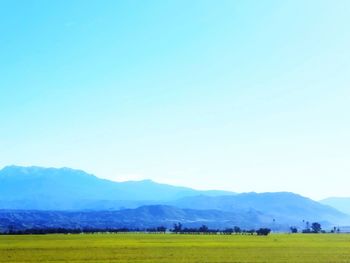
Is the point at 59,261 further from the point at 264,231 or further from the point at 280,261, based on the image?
the point at 264,231

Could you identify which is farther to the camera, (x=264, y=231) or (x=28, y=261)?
(x=264, y=231)

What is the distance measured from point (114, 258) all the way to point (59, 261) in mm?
6982

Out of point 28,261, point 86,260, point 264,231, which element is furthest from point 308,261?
point 264,231

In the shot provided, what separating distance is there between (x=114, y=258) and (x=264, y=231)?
439ft

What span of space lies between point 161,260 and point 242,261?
886 cm

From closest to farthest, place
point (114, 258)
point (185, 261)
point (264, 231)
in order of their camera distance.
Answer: point (185, 261) < point (114, 258) < point (264, 231)

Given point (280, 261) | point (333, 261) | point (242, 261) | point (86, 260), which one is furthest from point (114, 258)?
point (333, 261)

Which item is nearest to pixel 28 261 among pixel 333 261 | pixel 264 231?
pixel 333 261

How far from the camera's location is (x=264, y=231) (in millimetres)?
191250

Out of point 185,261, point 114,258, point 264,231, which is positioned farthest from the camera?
point 264,231

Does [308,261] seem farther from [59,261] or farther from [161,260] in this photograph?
[59,261]

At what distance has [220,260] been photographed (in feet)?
200

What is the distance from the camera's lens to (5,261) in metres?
60.5

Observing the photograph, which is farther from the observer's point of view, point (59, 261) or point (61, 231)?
point (61, 231)
